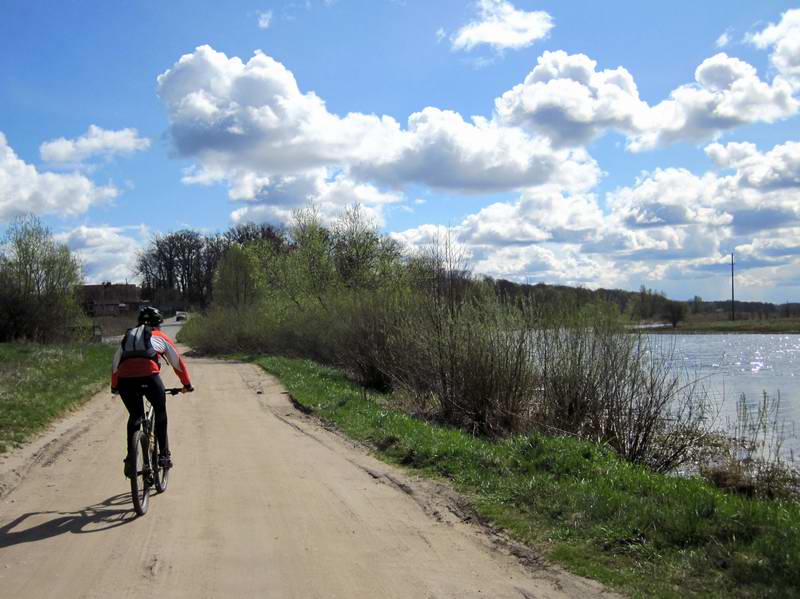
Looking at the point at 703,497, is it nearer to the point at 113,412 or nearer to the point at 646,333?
the point at 646,333

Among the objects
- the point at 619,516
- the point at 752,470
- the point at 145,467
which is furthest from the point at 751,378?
the point at 145,467

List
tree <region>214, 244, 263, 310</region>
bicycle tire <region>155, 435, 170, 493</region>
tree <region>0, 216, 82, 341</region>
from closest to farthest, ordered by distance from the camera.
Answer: bicycle tire <region>155, 435, 170, 493</region>
tree <region>0, 216, 82, 341</region>
tree <region>214, 244, 263, 310</region>

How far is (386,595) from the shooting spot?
4.95m

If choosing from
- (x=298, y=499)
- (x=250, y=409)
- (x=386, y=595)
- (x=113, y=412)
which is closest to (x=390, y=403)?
(x=250, y=409)

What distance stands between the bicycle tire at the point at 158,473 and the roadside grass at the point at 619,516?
321cm

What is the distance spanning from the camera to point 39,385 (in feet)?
56.4

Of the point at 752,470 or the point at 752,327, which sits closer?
the point at 752,470

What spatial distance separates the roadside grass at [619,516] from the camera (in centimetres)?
523

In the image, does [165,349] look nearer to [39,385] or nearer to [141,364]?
[141,364]

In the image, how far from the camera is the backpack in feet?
23.6

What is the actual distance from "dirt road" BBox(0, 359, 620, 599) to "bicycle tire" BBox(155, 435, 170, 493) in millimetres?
131

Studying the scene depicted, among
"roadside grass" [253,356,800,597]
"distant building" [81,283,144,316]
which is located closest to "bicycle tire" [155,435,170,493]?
"roadside grass" [253,356,800,597]

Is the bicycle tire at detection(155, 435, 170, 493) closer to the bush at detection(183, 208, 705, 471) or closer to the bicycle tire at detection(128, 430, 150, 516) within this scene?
the bicycle tire at detection(128, 430, 150, 516)

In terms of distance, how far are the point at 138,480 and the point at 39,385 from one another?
1185 cm
